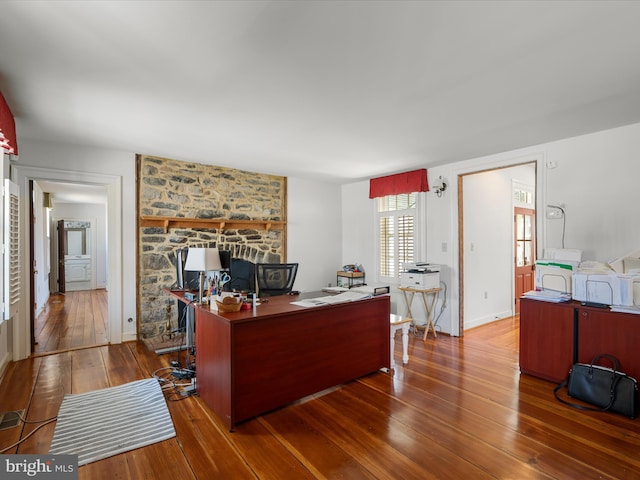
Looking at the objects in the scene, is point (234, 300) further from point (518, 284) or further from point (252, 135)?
point (518, 284)

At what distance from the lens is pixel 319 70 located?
7.26 ft

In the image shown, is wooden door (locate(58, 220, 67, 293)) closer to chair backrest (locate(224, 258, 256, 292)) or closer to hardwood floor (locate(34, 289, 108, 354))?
hardwood floor (locate(34, 289, 108, 354))

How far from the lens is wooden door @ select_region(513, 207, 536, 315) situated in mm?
5883

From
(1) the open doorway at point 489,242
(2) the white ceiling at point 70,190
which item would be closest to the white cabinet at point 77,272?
(2) the white ceiling at point 70,190

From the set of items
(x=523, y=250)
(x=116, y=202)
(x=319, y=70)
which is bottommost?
(x=523, y=250)

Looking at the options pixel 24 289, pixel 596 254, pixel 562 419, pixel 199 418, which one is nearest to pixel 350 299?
pixel 199 418

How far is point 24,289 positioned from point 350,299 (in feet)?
12.0

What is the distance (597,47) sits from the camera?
1.95 meters

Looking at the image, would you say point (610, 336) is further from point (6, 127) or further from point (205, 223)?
Result: point (6, 127)

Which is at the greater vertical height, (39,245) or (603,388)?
(39,245)

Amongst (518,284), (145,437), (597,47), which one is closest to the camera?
(597,47)

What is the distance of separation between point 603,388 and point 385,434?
1827 millimetres

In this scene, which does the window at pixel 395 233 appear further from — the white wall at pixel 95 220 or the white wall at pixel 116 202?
the white wall at pixel 95 220

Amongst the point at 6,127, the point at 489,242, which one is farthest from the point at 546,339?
the point at 6,127
